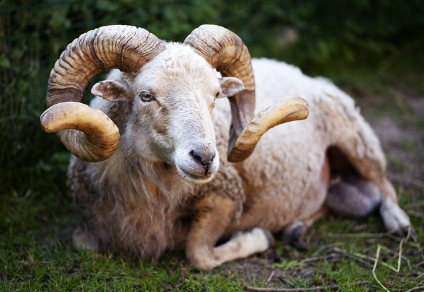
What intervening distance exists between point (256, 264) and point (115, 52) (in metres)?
2.03

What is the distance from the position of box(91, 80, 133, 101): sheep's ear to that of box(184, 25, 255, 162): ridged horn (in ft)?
1.68

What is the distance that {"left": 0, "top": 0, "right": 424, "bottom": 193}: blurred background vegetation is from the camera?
4.78m

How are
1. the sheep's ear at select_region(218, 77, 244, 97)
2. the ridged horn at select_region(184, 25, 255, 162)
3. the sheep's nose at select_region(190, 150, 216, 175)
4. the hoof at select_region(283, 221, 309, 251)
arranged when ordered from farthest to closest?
the hoof at select_region(283, 221, 309, 251), the sheep's ear at select_region(218, 77, 244, 97), the ridged horn at select_region(184, 25, 255, 162), the sheep's nose at select_region(190, 150, 216, 175)

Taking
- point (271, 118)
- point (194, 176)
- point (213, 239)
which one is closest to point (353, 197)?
point (213, 239)

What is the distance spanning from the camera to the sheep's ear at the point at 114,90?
136 inches

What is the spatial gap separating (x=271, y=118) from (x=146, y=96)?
0.81 metres

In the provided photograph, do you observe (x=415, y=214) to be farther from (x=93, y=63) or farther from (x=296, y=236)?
(x=93, y=63)

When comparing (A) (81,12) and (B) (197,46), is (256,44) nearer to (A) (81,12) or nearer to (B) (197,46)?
(A) (81,12)

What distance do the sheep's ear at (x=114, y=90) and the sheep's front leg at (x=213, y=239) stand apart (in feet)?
3.68

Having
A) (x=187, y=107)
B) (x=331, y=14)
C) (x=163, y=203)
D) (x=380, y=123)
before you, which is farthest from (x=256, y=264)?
(x=331, y=14)

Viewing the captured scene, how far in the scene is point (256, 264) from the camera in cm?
430

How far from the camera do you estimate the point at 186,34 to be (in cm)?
622

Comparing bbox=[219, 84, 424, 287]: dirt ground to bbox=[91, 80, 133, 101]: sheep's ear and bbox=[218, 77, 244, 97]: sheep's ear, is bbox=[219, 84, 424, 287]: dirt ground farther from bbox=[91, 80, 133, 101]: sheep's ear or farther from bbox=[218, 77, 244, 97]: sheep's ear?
Result: bbox=[91, 80, 133, 101]: sheep's ear

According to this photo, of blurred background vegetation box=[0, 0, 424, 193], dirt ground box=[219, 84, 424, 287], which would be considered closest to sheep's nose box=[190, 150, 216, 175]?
dirt ground box=[219, 84, 424, 287]
